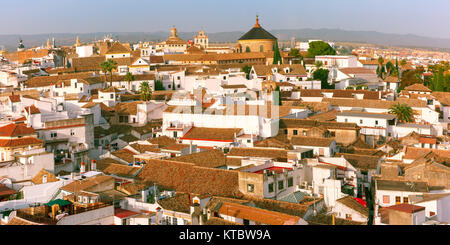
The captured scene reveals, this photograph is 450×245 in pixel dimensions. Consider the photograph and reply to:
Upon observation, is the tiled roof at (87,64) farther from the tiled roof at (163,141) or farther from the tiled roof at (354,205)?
the tiled roof at (354,205)

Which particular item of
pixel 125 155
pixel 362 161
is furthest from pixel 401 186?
pixel 125 155

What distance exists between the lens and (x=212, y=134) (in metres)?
21.1

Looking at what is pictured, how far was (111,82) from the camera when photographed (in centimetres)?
3341

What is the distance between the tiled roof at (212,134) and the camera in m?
20.5

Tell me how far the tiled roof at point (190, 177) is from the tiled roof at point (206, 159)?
113 cm

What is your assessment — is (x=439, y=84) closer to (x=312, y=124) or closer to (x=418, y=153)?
(x=312, y=124)

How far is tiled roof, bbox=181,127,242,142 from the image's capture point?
20547 mm

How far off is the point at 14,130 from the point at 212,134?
7.77 m

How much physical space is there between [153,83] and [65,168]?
18.0 m

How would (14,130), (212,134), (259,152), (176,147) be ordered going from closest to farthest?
(14,130), (259,152), (176,147), (212,134)

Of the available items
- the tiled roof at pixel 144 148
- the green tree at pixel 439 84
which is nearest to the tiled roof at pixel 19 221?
the tiled roof at pixel 144 148

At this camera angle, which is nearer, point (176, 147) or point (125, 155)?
point (125, 155)

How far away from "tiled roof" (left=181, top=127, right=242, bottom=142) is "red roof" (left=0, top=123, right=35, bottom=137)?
6.34 meters
